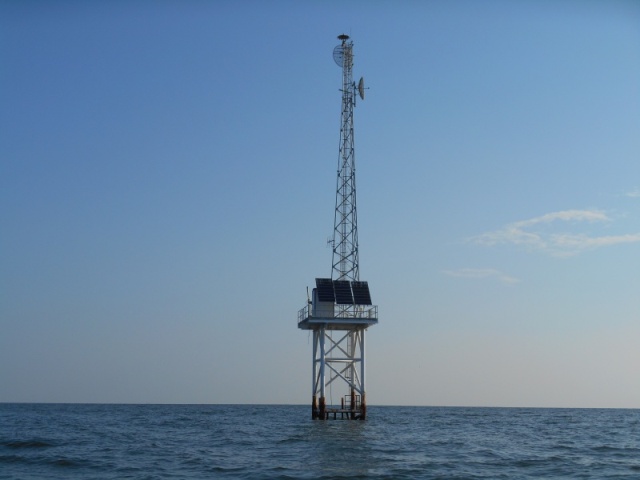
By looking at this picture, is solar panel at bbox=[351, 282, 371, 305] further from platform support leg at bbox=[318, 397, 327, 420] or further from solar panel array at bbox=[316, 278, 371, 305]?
platform support leg at bbox=[318, 397, 327, 420]

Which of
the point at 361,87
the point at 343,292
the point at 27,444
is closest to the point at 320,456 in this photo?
the point at 343,292

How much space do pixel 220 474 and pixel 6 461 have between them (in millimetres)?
16443

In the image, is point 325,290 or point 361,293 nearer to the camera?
point 325,290

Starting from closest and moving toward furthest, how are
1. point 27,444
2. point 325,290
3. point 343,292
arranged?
1. point 27,444
2. point 325,290
3. point 343,292

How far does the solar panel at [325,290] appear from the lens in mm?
66000

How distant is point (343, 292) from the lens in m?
66.9

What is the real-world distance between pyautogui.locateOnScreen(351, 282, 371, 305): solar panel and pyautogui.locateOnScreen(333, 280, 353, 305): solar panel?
467mm

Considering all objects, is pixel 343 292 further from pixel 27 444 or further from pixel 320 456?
pixel 27 444

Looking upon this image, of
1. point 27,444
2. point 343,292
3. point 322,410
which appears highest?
point 343,292

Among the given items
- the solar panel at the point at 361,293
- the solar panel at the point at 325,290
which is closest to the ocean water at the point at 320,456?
the solar panel at the point at 361,293

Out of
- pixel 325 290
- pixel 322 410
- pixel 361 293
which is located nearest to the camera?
pixel 325 290

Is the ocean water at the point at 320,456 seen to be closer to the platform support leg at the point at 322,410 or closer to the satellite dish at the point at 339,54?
the platform support leg at the point at 322,410

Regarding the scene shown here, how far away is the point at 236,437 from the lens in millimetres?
61812

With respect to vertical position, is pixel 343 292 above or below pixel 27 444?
above
